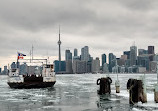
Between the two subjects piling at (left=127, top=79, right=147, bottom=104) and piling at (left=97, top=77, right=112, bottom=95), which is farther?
piling at (left=97, top=77, right=112, bottom=95)

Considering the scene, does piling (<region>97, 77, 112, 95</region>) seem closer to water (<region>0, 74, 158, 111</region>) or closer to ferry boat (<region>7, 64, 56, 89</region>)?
water (<region>0, 74, 158, 111</region>)

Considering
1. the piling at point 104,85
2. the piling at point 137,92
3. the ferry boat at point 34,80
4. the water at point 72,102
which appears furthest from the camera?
the ferry boat at point 34,80

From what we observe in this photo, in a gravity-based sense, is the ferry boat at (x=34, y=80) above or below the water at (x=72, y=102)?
above

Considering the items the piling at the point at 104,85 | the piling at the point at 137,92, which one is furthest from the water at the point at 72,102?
the piling at the point at 104,85

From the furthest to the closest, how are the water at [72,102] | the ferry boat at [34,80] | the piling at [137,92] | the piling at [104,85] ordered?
1. the ferry boat at [34,80]
2. the piling at [104,85]
3. the piling at [137,92]
4. the water at [72,102]

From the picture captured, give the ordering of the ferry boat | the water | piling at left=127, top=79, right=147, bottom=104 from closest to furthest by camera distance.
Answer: the water
piling at left=127, top=79, right=147, bottom=104
the ferry boat

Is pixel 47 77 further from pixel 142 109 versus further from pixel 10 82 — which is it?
pixel 142 109

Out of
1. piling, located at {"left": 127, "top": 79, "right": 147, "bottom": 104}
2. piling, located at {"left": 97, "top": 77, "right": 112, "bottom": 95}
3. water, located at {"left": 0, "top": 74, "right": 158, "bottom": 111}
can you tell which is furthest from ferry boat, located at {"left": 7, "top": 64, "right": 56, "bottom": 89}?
piling, located at {"left": 127, "top": 79, "right": 147, "bottom": 104}

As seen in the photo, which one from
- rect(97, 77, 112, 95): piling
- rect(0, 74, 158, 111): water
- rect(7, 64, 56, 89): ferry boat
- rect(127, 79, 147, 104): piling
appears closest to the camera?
rect(0, 74, 158, 111): water

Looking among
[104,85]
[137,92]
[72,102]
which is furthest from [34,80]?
[137,92]

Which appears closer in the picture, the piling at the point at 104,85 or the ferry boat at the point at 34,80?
the piling at the point at 104,85

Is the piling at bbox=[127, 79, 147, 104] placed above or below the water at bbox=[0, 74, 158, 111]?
above

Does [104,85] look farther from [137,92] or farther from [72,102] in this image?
[137,92]

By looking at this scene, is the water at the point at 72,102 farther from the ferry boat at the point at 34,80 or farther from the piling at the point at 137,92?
the ferry boat at the point at 34,80
